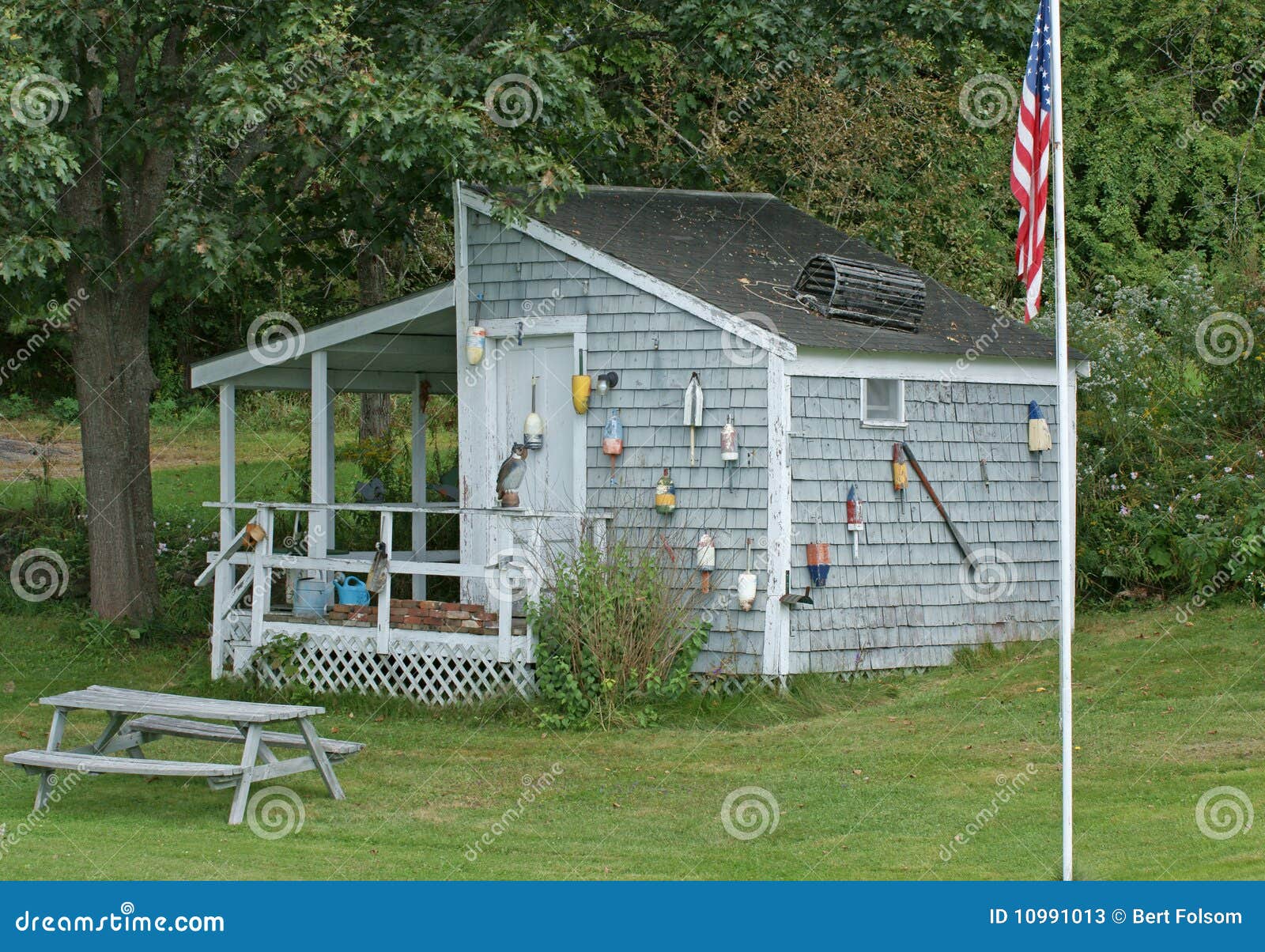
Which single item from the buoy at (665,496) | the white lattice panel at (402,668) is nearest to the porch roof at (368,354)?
the buoy at (665,496)

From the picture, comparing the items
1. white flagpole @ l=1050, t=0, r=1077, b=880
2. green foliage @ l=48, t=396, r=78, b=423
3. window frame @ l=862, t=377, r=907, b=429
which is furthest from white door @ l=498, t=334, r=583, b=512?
green foliage @ l=48, t=396, r=78, b=423

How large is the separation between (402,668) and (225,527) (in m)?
2.38

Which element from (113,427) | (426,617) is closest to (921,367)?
(426,617)

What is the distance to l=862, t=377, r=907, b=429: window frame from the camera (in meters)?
11.6

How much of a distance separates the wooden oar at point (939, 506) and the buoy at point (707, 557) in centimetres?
182

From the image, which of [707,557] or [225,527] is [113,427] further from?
[707,557]

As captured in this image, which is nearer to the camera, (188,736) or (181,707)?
(181,707)

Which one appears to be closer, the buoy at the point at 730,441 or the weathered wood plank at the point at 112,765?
the weathered wood plank at the point at 112,765

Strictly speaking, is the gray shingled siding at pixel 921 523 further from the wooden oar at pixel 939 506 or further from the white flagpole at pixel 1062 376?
the white flagpole at pixel 1062 376

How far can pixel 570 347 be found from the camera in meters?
12.1

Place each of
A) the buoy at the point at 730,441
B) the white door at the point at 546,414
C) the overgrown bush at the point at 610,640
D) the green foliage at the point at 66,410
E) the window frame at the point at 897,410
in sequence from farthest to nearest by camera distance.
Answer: the green foliage at the point at 66,410
the white door at the point at 546,414
the window frame at the point at 897,410
the buoy at the point at 730,441
the overgrown bush at the point at 610,640

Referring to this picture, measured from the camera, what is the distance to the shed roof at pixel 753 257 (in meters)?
11.7

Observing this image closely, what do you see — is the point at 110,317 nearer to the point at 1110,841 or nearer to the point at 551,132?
the point at 551,132

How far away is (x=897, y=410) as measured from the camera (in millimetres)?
11898
